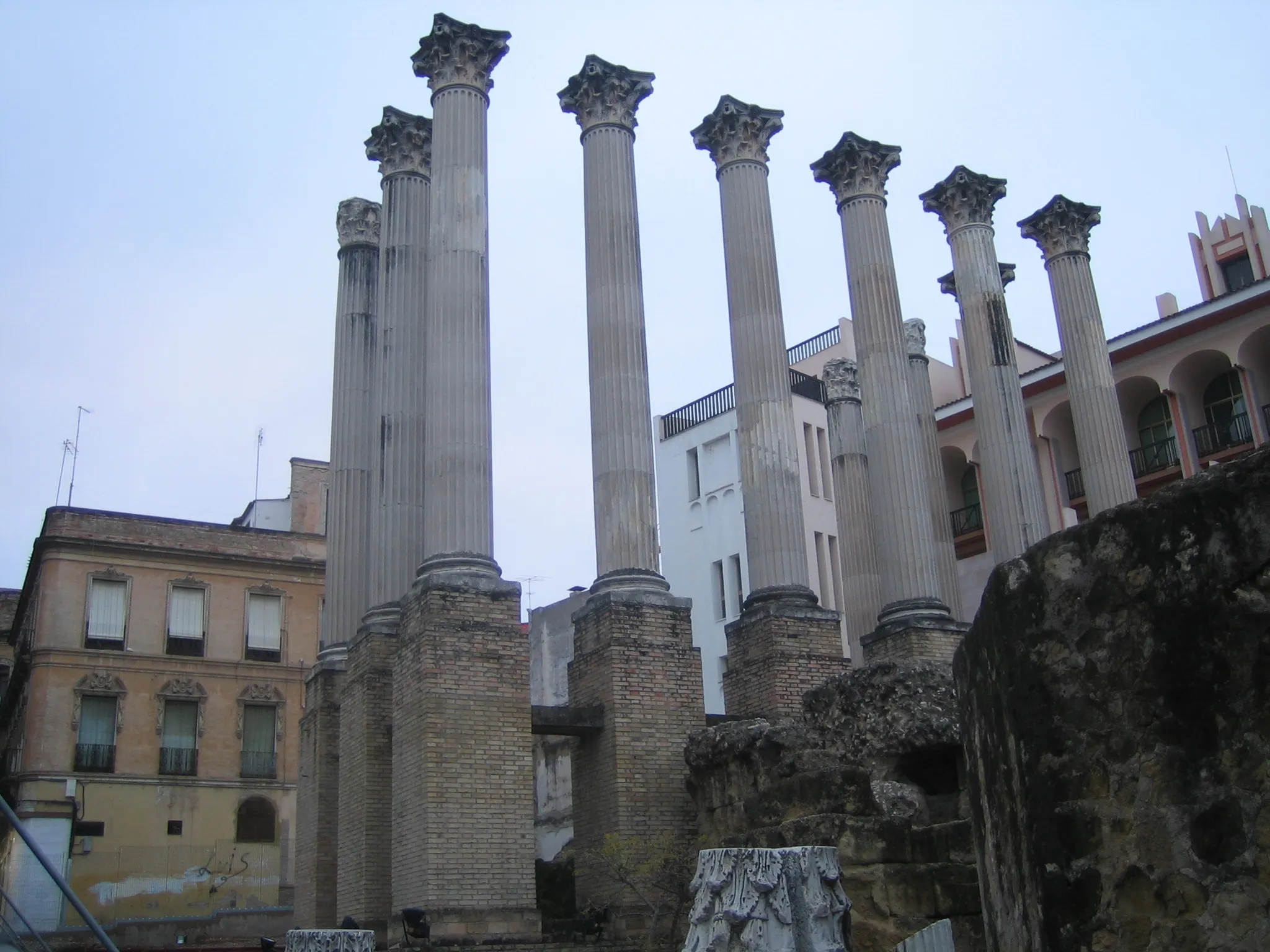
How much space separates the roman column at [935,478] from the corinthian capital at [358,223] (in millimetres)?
11548

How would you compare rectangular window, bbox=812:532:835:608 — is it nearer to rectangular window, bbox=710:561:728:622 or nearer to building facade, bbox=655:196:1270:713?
building facade, bbox=655:196:1270:713

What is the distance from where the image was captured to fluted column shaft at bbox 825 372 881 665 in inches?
1167

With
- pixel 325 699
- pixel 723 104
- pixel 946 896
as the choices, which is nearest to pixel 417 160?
pixel 723 104

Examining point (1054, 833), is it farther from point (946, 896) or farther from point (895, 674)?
point (895, 674)

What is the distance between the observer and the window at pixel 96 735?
38.4 meters

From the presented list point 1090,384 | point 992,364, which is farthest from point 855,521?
point 1090,384

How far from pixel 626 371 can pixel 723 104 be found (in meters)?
7.28

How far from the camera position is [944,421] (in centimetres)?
4216

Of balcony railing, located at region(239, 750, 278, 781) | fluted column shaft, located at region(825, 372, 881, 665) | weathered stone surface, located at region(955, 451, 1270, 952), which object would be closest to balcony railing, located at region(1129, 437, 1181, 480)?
fluted column shaft, located at region(825, 372, 881, 665)

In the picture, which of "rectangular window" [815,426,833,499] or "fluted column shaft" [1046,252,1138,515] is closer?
"fluted column shaft" [1046,252,1138,515]

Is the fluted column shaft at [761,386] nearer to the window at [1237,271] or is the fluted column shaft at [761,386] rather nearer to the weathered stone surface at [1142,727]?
the weathered stone surface at [1142,727]

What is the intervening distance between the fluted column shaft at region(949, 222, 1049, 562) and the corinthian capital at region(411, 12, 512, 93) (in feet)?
37.4

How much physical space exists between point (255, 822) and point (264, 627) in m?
6.09

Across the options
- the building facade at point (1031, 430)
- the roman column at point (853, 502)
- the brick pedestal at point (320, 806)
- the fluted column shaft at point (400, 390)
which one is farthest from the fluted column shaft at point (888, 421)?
the brick pedestal at point (320, 806)
